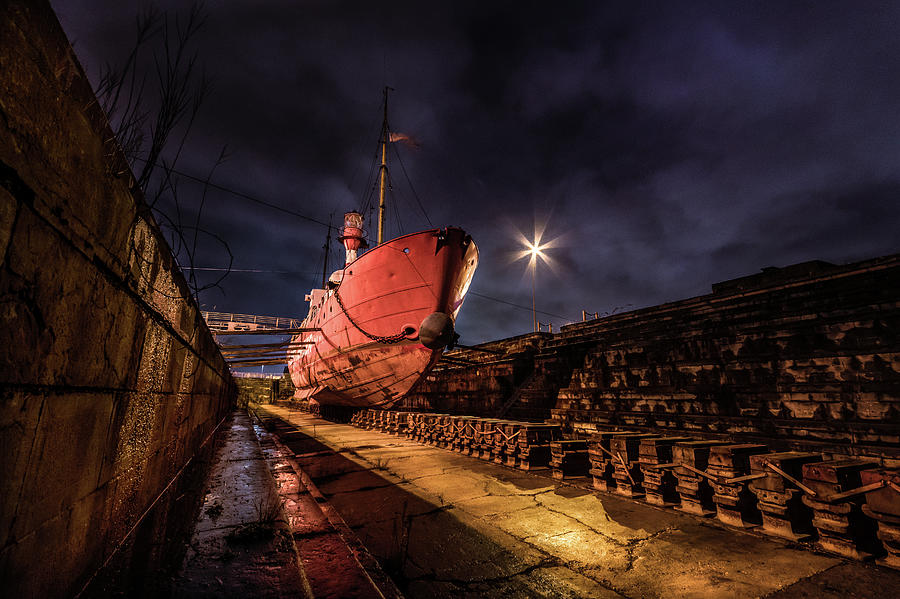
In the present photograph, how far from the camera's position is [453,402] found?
44.4ft

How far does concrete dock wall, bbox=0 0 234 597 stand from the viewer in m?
1.28

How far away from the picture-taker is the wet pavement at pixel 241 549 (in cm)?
213

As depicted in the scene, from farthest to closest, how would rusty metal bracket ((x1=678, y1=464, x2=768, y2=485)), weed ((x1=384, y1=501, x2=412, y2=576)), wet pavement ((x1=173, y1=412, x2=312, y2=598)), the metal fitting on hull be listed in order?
the metal fitting on hull, rusty metal bracket ((x1=678, y1=464, x2=768, y2=485)), weed ((x1=384, y1=501, x2=412, y2=576)), wet pavement ((x1=173, y1=412, x2=312, y2=598))

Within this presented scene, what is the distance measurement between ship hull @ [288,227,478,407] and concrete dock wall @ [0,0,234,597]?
747cm

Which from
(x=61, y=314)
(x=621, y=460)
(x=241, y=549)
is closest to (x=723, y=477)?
(x=621, y=460)

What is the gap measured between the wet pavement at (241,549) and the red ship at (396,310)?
5938 millimetres

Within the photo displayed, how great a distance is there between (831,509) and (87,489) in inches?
214

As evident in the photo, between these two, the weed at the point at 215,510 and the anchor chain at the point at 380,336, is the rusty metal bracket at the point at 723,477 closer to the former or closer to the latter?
the weed at the point at 215,510

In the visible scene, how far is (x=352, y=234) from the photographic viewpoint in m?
22.3

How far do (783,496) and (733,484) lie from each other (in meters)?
0.37

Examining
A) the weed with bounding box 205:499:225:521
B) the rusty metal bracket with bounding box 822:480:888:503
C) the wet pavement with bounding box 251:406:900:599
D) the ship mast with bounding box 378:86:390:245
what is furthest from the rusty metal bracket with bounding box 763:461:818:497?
the ship mast with bounding box 378:86:390:245

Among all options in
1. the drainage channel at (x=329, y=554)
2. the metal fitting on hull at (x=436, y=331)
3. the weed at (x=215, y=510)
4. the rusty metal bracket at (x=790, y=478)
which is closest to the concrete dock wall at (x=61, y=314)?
the weed at (x=215, y=510)

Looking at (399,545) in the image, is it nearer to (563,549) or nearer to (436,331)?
(563,549)

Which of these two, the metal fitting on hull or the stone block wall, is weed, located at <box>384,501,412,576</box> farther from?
the stone block wall
